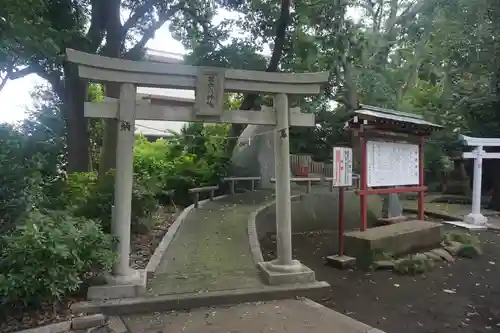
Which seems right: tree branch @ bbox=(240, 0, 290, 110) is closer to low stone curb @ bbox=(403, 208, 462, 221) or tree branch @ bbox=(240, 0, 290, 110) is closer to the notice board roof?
the notice board roof

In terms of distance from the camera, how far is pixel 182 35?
14.7 meters

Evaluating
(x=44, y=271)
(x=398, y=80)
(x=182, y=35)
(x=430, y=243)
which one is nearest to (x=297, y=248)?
(x=430, y=243)

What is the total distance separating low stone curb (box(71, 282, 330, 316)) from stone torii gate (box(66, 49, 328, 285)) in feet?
0.83

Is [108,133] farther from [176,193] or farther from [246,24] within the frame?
[246,24]

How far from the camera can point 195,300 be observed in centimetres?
527

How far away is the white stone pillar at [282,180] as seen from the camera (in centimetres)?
626

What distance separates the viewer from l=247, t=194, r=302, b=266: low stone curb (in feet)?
24.3

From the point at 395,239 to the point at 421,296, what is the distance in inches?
81.1

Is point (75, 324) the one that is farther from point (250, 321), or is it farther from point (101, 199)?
point (101, 199)

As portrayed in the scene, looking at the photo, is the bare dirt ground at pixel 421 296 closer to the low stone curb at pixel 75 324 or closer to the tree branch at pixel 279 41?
the low stone curb at pixel 75 324

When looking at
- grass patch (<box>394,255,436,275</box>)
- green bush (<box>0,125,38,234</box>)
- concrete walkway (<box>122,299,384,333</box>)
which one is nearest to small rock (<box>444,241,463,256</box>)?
grass patch (<box>394,255,436,275</box>)

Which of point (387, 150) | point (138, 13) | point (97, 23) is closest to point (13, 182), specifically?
point (97, 23)

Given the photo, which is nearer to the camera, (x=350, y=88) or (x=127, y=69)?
(x=127, y=69)

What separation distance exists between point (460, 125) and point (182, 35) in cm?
1287
